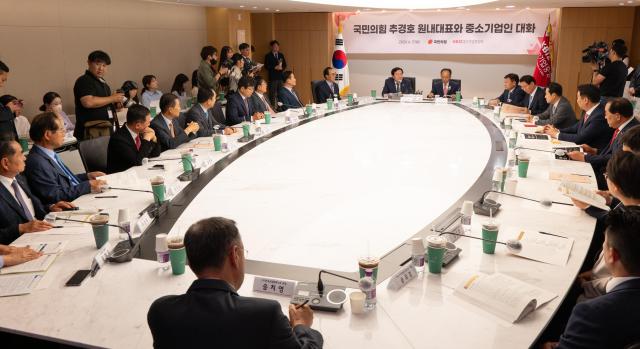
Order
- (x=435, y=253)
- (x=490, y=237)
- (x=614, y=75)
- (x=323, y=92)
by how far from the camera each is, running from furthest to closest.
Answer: (x=323, y=92), (x=614, y=75), (x=490, y=237), (x=435, y=253)

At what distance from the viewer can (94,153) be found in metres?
3.92

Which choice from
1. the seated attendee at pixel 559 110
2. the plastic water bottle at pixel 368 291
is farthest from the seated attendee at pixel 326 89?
the plastic water bottle at pixel 368 291

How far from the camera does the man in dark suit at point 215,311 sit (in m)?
1.35

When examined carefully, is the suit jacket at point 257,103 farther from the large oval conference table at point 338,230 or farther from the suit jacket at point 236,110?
the large oval conference table at point 338,230

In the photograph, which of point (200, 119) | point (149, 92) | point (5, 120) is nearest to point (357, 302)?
point (200, 119)

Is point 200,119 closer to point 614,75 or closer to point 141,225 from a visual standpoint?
point 141,225

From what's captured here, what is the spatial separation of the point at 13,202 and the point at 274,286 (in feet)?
5.11

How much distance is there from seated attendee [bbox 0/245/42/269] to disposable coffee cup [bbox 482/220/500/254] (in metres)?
1.95

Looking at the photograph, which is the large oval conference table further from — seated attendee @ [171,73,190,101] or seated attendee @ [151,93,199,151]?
seated attendee @ [171,73,190,101]

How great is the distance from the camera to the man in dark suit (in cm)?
135

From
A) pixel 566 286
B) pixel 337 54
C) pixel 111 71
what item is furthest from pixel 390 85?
pixel 566 286

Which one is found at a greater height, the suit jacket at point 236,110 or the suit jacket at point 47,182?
the suit jacket at point 236,110

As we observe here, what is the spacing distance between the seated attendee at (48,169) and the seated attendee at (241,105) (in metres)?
2.79

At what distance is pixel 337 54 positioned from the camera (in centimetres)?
1061
